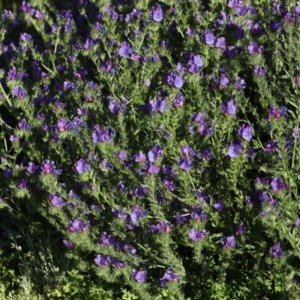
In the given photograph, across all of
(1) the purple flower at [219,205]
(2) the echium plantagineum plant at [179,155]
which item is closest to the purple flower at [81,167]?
(2) the echium plantagineum plant at [179,155]

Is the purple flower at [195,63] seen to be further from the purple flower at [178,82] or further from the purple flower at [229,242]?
the purple flower at [229,242]

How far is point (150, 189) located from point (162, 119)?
27 centimetres

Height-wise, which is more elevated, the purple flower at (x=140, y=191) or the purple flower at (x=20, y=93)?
the purple flower at (x=20, y=93)

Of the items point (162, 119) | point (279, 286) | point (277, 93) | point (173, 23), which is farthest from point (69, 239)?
point (173, 23)

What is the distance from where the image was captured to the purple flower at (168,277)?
2.76 metres

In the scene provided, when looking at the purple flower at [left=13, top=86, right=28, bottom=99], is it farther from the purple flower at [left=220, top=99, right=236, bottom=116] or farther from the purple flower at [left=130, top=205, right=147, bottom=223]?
the purple flower at [left=220, top=99, right=236, bottom=116]

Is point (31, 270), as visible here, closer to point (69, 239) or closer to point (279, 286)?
point (69, 239)

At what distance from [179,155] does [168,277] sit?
1.62 feet

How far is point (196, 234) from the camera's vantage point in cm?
264

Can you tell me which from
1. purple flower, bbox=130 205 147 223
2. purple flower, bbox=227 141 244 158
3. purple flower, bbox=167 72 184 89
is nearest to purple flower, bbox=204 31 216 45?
purple flower, bbox=167 72 184 89

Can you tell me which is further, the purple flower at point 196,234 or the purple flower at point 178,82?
the purple flower at point 178,82

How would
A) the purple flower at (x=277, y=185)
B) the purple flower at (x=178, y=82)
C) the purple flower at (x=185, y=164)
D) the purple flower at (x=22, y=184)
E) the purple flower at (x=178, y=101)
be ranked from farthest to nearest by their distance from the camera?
the purple flower at (x=22, y=184) < the purple flower at (x=178, y=82) < the purple flower at (x=178, y=101) < the purple flower at (x=185, y=164) < the purple flower at (x=277, y=185)

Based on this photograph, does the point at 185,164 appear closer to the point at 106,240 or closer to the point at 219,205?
the point at 219,205

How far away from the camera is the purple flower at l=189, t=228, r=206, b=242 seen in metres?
2.64
